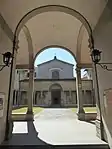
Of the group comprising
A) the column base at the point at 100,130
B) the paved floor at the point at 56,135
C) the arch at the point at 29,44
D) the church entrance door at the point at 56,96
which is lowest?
the paved floor at the point at 56,135

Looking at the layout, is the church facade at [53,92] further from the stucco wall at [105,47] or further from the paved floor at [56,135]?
the stucco wall at [105,47]

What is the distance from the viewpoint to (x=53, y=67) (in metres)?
32.7

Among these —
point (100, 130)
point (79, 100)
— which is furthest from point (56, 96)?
point (100, 130)

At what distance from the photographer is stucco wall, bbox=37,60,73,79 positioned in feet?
106

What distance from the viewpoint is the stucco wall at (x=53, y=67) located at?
32.3 metres

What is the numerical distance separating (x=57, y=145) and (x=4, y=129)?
1.63 meters

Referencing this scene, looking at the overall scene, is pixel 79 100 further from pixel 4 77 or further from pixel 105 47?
pixel 4 77

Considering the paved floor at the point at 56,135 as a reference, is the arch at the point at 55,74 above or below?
above

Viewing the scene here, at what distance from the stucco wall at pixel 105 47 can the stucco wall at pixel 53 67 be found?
27.4 metres

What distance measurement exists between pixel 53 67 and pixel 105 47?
28.7m

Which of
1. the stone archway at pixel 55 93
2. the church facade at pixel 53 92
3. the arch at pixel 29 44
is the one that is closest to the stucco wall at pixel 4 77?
the arch at pixel 29 44

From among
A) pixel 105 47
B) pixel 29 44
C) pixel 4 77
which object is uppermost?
pixel 29 44

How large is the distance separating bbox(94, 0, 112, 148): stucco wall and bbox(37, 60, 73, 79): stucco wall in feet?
90.0

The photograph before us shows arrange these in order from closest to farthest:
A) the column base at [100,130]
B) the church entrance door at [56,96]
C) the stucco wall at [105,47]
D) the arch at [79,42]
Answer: the stucco wall at [105,47] < the column base at [100,130] < the arch at [79,42] < the church entrance door at [56,96]
